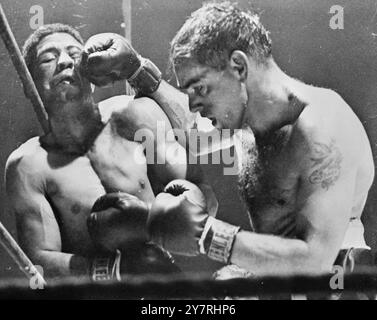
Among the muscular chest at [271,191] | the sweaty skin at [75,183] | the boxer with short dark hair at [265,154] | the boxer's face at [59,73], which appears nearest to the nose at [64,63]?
the boxer's face at [59,73]

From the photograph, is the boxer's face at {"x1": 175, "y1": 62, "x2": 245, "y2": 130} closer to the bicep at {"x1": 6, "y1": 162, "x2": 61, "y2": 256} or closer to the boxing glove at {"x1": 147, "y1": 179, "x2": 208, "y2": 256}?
the boxing glove at {"x1": 147, "y1": 179, "x2": 208, "y2": 256}

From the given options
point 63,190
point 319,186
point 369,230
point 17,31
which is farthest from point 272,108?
point 17,31

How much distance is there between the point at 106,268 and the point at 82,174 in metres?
0.47

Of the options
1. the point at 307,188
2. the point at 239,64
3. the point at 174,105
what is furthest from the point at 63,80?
the point at 307,188

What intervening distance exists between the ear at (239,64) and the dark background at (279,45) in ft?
0.58

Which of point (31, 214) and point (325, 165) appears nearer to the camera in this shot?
point (325, 165)

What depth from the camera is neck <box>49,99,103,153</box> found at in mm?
3049

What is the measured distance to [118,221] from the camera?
2908mm

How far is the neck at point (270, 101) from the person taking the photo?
2.92 metres

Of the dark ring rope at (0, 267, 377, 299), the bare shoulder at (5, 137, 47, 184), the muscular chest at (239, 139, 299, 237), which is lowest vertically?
the dark ring rope at (0, 267, 377, 299)

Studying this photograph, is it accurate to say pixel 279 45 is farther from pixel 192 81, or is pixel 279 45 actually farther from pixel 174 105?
pixel 174 105

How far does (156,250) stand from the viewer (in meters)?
2.95

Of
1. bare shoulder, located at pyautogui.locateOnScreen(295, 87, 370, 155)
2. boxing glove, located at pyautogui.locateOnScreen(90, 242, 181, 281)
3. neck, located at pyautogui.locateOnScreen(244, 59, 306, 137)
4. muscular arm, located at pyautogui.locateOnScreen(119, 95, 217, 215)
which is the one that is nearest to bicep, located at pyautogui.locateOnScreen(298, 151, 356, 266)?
bare shoulder, located at pyautogui.locateOnScreen(295, 87, 370, 155)

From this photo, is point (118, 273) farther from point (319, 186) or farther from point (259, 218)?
point (319, 186)
